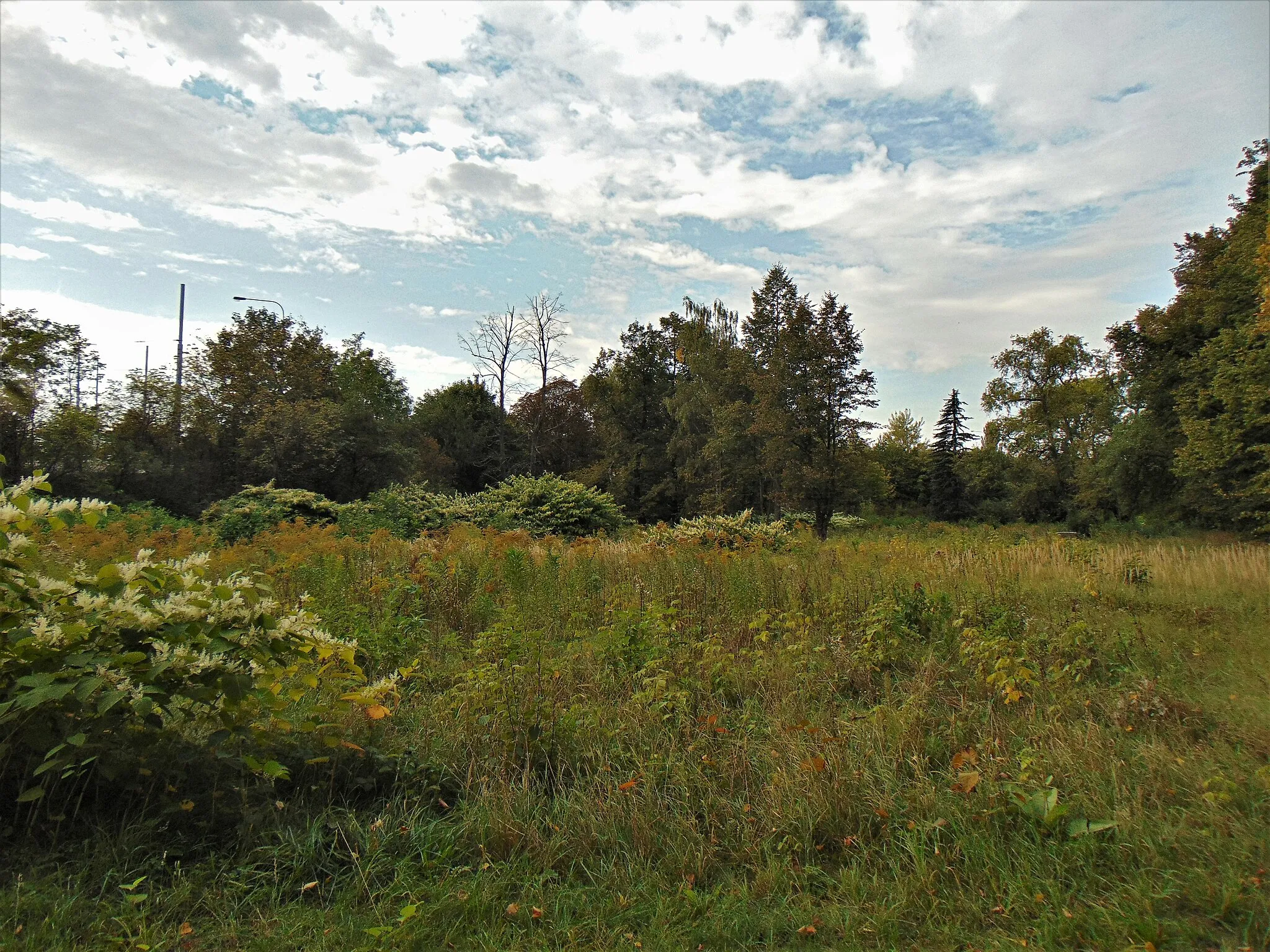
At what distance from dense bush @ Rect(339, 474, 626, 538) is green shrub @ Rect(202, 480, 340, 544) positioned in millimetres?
701

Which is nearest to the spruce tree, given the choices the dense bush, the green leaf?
the dense bush

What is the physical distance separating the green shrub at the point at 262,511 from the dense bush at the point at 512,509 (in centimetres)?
70

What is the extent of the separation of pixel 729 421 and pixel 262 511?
21.0 meters

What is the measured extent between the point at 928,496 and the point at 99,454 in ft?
127

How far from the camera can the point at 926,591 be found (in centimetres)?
751

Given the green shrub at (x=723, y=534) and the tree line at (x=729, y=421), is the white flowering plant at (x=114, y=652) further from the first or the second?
the tree line at (x=729, y=421)

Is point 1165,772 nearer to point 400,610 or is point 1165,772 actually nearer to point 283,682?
point 283,682

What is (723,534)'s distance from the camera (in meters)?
12.8

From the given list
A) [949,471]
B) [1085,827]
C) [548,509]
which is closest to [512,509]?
[548,509]

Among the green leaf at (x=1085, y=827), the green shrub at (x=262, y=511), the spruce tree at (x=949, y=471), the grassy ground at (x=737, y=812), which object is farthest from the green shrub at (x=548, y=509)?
the spruce tree at (x=949, y=471)

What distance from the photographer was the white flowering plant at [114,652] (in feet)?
9.39

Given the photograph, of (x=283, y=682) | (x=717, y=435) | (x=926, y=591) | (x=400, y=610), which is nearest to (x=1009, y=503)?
(x=717, y=435)

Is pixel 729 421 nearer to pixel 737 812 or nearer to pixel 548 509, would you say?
pixel 548 509

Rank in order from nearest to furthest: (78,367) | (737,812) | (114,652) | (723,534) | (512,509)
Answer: (114,652), (737,812), (723,534), (512,509), (78,367)
